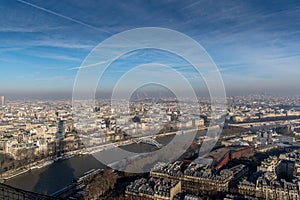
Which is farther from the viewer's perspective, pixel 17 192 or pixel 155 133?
pixel 155 133

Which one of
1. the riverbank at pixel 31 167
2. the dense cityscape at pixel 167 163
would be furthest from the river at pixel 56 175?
the dense cityscape at pixel 167 163

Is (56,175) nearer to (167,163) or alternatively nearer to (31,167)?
(31,167)

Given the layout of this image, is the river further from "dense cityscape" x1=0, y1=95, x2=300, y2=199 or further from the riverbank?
"dense cityscape" x1=0, y1=95, x2=300, y2=199

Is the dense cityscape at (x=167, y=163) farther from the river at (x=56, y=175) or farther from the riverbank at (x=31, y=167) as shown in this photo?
the river at (x=56, y=175)

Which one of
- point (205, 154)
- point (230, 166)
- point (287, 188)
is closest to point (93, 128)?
point (205, 154)

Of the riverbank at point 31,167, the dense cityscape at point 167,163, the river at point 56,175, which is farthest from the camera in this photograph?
the riverbank at point 31,167

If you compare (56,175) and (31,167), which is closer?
(56,175)

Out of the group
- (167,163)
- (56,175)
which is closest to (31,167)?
(56,175)

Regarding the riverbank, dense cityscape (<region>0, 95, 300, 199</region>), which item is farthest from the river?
dense cityscape (<region>0, 95, 300, 199</region>)

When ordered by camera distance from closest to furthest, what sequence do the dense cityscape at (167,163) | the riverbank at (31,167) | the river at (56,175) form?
the dense cityscape at (167,163), the river at (56,175), the riverbank at (31,167)

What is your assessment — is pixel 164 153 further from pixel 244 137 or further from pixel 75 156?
pixel 244 137

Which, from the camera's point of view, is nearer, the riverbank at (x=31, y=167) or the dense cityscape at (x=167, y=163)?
the dense cityscape at (x=167, y=163)
